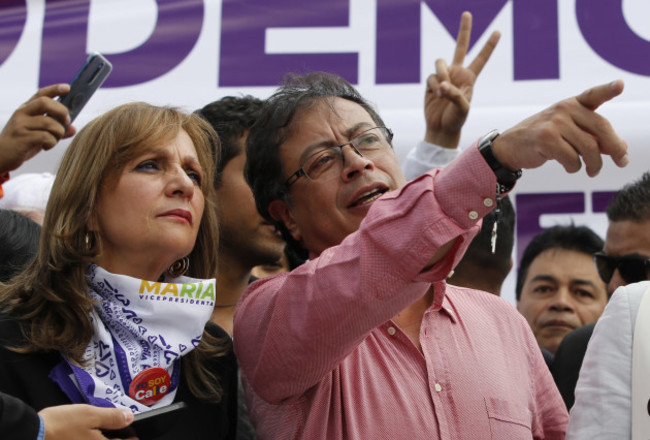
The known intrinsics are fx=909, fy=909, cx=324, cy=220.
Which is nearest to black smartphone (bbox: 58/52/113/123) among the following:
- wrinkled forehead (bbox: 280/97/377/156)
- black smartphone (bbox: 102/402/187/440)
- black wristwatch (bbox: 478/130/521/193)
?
wrinkled forehead (bbox: 280/97/377/156)

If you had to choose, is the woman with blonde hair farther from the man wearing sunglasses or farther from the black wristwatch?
the man wearing sunglasses

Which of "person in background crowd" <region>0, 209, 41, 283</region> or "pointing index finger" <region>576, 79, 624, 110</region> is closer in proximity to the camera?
"pointing index finger" <region>576, 79, 624, 110</region>

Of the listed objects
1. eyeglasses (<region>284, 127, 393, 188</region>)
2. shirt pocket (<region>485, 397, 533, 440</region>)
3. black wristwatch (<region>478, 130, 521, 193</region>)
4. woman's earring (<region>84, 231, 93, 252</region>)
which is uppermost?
eyeglasses (<region>284, 127, 393, 188</region>)

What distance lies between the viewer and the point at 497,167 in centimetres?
163

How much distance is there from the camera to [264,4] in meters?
3.94

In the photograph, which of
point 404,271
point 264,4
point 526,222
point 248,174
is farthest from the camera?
point 264,4

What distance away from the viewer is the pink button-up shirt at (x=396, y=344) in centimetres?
164

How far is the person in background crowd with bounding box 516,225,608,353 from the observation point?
357 centimetres

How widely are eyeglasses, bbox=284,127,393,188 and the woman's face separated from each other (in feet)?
0.97

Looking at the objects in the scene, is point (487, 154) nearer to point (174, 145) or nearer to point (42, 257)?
point (174, 145)

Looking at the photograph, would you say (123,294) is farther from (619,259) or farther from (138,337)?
(619,259)

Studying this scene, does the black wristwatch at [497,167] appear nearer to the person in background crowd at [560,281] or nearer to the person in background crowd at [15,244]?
the person in background crowd at [15,244]

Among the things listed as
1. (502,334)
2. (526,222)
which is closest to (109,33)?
(526,222)

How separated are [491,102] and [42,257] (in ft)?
7.30
